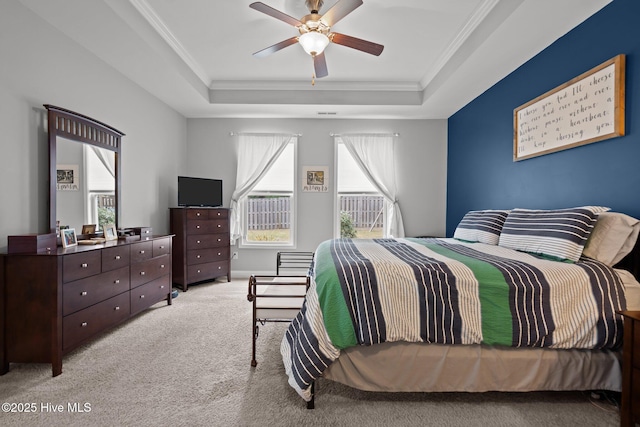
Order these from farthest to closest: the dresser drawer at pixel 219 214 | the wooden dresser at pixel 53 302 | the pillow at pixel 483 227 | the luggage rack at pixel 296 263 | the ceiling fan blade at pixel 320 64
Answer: the luggage rack at pixel 296 263, the dresser drawer at pixel 219 214, the pillow at pixel 483 227, the ceiling fan blade at pixel 320 64, the wooden dresser at pixel 53 302

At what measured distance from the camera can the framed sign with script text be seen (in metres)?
2.21

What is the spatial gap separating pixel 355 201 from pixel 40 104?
394cm

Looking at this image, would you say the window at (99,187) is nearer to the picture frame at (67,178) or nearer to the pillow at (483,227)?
the picture frame at (67,178)

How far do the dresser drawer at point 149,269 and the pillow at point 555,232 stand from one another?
3.39 meters

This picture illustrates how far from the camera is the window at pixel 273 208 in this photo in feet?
17.1

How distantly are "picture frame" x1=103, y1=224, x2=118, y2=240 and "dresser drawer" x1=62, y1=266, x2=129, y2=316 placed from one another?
40 cm

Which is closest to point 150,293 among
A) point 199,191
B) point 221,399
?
point 199,191

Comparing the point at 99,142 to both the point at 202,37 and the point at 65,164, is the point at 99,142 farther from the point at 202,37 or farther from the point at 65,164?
the point at 202,37

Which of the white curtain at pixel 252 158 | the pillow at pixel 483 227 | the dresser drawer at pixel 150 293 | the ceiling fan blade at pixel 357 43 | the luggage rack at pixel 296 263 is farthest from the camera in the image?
the white curtain at pixel 252 158

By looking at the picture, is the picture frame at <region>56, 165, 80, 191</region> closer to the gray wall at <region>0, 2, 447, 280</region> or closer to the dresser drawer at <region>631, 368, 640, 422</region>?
the gray wall at <region>0, 2, 447, 280</region>

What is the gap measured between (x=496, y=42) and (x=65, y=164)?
3902mm

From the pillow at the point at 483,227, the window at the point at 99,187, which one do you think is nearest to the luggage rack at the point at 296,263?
the pillow at the point at 483,227

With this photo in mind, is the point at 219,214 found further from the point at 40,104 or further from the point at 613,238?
the point at 613,238

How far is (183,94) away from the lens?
13.5ft
